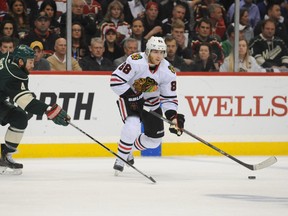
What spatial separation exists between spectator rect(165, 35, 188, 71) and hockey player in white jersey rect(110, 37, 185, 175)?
1846 mm

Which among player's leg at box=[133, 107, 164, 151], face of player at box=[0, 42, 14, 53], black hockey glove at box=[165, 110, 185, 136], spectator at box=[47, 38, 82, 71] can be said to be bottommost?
player's leg at box=[133, 107, 164, 151]

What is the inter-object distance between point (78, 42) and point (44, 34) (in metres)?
0.38

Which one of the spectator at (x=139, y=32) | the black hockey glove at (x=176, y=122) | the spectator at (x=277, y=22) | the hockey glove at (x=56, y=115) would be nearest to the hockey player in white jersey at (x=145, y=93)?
the black hockey glove at (x=176, y=122)

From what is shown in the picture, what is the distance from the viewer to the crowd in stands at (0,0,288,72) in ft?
30.7

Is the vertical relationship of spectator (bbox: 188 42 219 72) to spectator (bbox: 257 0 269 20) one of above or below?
below

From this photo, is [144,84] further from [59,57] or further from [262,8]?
[262,8]

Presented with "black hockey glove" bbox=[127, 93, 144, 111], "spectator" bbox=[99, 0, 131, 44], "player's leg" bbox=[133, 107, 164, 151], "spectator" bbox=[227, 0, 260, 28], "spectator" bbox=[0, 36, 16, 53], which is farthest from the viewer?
"spectator" bbox=[227, 0, 260, 28]

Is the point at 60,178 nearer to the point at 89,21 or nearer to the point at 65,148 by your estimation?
the point at 65,148

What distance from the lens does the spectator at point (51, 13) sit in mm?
9414

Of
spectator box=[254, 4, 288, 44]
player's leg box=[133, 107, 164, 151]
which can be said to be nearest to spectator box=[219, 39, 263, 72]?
spectator box=[254, 4, 288, 44]

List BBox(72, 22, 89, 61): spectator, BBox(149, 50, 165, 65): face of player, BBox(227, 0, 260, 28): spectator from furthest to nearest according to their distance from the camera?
1. BBox(227, 0, 260, 28): spectator
2. BBox(72, 22, 89, 61): spectator
3. BBox(149, 50, 165, 65): face of player

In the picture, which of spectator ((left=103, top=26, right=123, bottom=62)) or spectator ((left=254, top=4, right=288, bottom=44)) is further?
spectator ((left=254, top=4, right=288, bottom=44))

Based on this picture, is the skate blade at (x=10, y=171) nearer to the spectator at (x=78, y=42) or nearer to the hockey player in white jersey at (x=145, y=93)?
the hockey player in white jersey at (x=145, y=93)

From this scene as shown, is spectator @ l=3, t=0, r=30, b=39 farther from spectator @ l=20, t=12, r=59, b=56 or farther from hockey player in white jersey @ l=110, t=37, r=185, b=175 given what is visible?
hockey player in white jersey @ l=110, t=37, r=185, b=175
